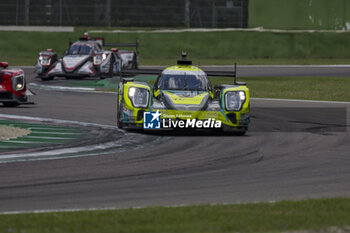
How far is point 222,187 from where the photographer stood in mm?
9844

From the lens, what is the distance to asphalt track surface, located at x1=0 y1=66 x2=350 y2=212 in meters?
9.11

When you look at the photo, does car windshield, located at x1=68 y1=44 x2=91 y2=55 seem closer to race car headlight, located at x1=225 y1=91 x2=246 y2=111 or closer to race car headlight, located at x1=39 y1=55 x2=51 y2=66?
race car headlight, located at x1=39 y1=55 x2=51 y2=66

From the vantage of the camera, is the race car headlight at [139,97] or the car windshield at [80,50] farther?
the car windshield at [80,50]

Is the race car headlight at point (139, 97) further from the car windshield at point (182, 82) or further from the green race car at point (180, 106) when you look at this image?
the car windshield at point (182, 82)

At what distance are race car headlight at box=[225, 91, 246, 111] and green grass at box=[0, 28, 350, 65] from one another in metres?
22.5

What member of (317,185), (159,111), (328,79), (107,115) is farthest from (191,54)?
(317,185)

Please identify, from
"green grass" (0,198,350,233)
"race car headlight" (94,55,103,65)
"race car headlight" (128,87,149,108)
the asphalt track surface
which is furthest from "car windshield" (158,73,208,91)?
"race car headlight" (94,55,103,65)

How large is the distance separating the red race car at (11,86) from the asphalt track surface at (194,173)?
6245mm

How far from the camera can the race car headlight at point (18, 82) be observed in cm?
1952

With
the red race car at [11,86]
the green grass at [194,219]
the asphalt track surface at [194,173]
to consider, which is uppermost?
Result: the red race car at [11,86]

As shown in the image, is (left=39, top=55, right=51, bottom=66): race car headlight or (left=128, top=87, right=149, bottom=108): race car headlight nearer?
→ (left=128, top=87, right=149, bottom=108): race car headlight

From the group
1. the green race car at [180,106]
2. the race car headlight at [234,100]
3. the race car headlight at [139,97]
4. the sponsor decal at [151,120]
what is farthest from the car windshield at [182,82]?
the sponsor decal at [151,120]

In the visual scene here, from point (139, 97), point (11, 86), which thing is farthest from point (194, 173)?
point (11, 86)

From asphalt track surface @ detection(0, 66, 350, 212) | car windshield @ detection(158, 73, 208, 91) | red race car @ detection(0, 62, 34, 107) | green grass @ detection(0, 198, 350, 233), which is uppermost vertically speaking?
car windshield @ detection(158, 73, 208, 91)
